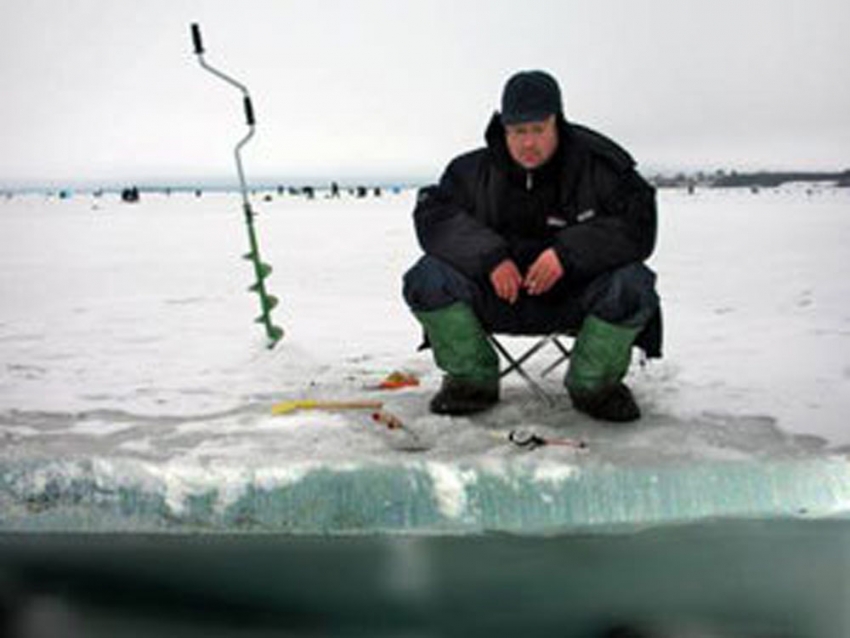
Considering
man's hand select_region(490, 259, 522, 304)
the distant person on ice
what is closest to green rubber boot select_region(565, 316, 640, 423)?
the distant person on ice

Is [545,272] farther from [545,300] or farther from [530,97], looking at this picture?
[530,97]

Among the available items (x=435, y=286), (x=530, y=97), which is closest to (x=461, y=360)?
(x=435, y=286)

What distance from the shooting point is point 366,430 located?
333 cm

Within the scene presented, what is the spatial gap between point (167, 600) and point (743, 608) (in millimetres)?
1619

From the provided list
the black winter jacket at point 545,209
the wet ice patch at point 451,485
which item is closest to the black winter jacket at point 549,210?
the black winter jacket at point 545,209

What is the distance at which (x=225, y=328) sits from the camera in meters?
5.98

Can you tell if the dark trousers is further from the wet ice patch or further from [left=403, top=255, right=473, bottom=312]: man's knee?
the wet ice patch

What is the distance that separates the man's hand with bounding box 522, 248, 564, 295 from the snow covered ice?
1.81 ft

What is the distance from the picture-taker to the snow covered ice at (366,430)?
2.78 meters

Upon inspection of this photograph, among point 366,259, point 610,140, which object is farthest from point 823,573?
point 366,259

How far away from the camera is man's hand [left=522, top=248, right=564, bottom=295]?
308cm

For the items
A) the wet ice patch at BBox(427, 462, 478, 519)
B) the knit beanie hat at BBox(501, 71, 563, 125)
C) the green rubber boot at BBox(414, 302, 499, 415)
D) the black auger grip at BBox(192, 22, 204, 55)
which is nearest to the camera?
the wet ice patch at BBox(427, 462, 478, 519)

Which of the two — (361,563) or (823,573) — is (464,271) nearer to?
(361,563)

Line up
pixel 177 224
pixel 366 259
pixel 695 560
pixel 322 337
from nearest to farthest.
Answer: pixel 695 560 < pixel 322 337 < pixel 366 259 < pixel 177 224
